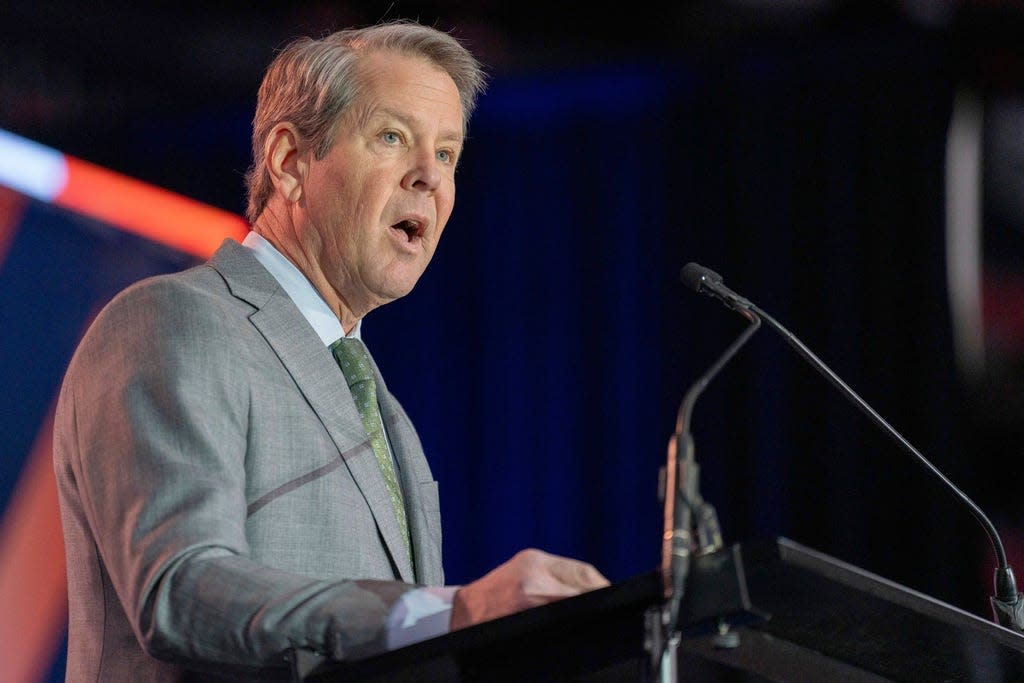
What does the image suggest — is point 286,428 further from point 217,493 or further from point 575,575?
point 575,575

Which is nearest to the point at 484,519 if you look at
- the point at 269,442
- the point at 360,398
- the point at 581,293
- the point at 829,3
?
the point at 581,293

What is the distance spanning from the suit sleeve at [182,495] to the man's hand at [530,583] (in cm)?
11

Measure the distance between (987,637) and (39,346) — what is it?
3570 millimetres

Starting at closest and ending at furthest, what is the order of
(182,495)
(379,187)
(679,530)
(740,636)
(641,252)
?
1. (679,530)
2. (740,636)
3. (182,495)
4. (379,187)
5. (641,252)

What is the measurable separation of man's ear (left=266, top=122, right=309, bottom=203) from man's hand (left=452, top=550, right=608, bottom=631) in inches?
41.9

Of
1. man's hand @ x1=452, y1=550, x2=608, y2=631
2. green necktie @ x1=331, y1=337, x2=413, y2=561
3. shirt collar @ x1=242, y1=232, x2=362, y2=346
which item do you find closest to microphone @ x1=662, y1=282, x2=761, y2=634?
man's hand @ x1=452, y1=550, x2=608, y2=631

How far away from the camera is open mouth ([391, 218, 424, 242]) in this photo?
214 cm

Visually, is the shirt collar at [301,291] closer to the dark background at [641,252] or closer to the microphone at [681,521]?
the microphone at [681,521]

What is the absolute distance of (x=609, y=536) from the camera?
4480mm

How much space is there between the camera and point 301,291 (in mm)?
1999

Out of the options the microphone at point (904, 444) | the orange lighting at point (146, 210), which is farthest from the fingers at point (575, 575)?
the orange lighting at point (146, 210)

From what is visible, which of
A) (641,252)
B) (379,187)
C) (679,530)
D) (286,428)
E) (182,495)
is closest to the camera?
(679,530)

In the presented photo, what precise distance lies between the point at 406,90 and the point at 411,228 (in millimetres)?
231

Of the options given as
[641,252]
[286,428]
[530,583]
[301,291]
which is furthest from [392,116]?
[641,252]
